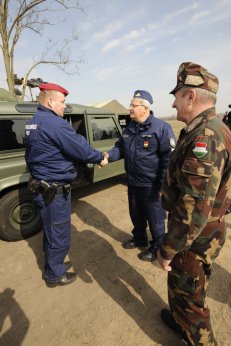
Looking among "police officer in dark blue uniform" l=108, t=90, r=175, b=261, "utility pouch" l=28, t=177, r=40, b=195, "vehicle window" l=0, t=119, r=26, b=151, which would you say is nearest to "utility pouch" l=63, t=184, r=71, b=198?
"utility pouch" l=28, t=177, r=40, b=195

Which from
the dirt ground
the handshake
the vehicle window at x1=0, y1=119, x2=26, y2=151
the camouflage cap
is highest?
the camouflage cap

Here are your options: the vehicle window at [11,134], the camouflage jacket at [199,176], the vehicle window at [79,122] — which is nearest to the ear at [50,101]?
the camouflage jacket at [199,176]

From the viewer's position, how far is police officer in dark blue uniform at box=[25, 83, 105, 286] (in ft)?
7.11

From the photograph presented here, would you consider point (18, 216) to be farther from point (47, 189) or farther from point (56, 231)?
point (47, 189)

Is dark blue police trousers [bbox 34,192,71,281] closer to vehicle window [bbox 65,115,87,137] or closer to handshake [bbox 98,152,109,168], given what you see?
handshake [bbox 98,152,109,168]

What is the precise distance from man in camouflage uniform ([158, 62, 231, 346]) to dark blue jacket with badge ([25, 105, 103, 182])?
106cm

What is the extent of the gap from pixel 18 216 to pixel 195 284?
2682 mm

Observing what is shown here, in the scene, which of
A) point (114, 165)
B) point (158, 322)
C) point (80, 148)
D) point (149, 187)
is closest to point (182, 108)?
point (80, 148)

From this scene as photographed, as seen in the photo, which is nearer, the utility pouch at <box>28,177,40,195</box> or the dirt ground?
the dirt ground

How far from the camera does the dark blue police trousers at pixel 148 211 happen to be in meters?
2.69

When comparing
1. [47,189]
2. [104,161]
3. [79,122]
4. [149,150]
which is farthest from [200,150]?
[79,122]

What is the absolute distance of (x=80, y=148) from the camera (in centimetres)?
227

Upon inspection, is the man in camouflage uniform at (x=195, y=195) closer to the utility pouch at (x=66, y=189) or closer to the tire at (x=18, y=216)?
the utility pouch at (x=66, y=189)

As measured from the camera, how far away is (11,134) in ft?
11.3
